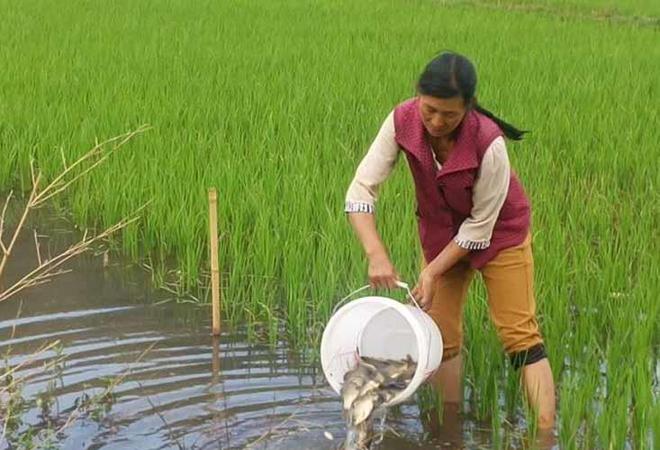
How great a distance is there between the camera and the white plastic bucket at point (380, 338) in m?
2.46

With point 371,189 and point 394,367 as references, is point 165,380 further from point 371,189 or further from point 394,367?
point 371,189

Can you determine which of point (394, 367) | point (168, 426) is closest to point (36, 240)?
point (168, 426)

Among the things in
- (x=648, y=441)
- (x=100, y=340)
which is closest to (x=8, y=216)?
(x=100, y=340)

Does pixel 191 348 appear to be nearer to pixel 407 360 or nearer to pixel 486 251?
pixel 407 360

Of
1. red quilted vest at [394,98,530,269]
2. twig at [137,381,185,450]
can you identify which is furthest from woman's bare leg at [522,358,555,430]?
twig at [137,381,185,450]

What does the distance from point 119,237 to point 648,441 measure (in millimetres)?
2487

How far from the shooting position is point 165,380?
3.15m

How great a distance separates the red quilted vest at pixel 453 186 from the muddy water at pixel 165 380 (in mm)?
508

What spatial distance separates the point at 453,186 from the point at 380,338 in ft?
1.69

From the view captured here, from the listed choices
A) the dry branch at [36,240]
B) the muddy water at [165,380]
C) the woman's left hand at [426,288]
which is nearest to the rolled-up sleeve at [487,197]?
the woman's left hand at [426,288]

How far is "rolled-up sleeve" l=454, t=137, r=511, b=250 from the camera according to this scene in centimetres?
249

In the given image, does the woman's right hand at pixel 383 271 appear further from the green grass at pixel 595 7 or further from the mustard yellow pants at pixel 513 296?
the green grass at pixel 595 7

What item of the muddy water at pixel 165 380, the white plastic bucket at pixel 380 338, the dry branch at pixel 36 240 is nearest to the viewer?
the dry branch at pixel 36 240

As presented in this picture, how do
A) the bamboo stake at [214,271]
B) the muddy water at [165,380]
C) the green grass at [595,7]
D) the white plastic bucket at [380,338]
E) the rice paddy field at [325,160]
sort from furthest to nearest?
the green grass at [595,7]
the bamboo stake at [214,271]
the rice paddy field at [325,160]
the muddy water at [165,380]
the white plastic bucket at [380,338]
